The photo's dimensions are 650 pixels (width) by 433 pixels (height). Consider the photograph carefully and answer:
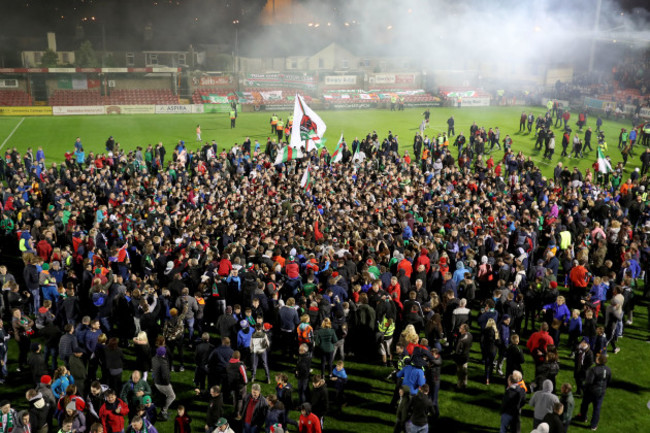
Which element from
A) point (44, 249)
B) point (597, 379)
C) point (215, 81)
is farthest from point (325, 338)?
point (215, 81)

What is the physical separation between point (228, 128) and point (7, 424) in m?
34.9

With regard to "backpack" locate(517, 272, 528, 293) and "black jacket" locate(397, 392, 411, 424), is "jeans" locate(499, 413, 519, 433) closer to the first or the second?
"black jacket" locate(397, 392, 411, 424)

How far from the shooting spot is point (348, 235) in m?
15.6

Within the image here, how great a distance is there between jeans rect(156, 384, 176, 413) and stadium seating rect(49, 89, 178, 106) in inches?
1820

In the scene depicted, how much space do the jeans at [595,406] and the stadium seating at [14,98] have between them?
52.4 metres

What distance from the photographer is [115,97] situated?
5334 centimetres

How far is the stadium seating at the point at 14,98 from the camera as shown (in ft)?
166

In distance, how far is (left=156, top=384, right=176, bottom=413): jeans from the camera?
389 inches

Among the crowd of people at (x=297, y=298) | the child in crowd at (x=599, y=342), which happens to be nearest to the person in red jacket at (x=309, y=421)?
the crowd of people at (x=297, y=298)

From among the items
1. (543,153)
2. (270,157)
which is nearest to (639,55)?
(543,153)

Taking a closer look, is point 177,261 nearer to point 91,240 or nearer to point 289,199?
point 91,240

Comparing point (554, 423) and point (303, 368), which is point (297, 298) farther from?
point (554, 423)

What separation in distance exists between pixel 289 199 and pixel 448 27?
51302mm

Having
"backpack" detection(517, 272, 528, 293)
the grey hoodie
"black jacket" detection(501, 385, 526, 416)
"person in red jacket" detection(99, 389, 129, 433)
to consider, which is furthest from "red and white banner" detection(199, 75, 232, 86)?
the grey hoodie
